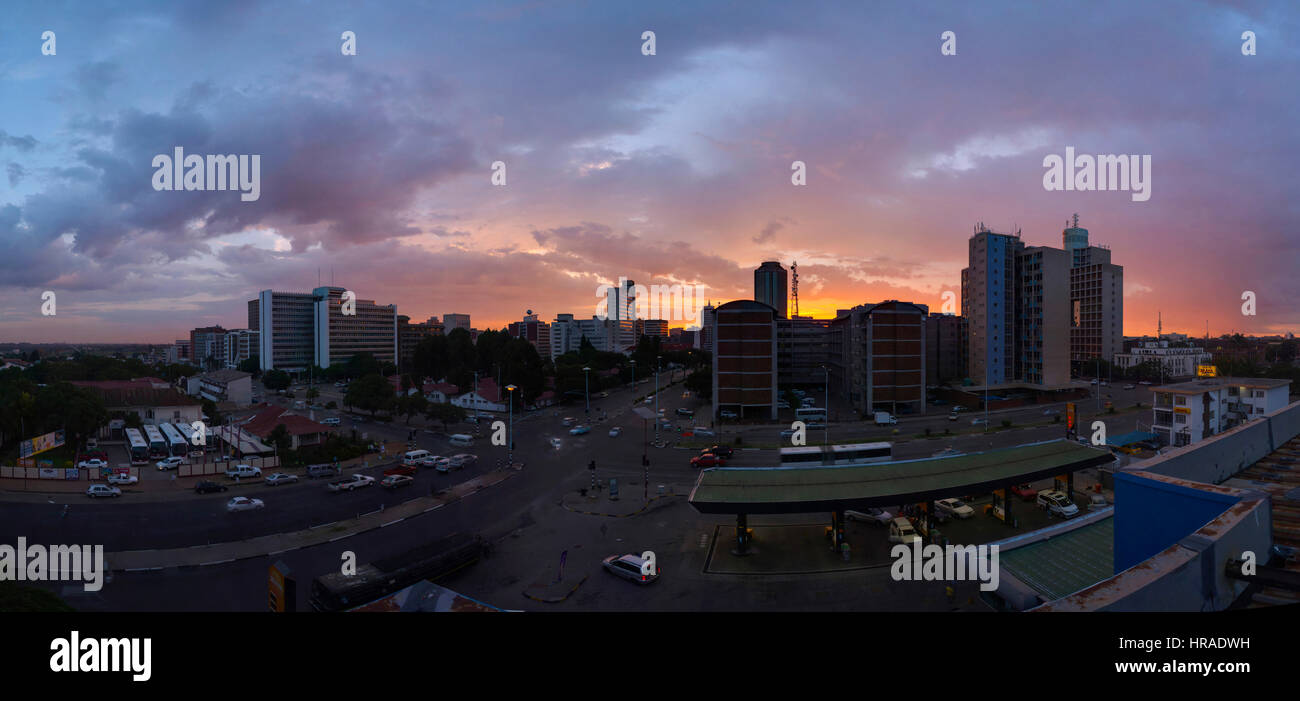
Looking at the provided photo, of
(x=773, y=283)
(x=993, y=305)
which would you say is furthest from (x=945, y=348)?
(x=773, y=283)

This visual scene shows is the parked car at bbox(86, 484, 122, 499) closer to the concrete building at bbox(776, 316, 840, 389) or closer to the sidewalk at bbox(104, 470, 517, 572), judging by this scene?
the sidewalk at bbox(104, 470, 517, 572)

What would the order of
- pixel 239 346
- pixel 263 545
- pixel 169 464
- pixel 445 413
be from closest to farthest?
pixel 263 545 → pixel 169 464 → pixel 445 413 → pixel 239 346

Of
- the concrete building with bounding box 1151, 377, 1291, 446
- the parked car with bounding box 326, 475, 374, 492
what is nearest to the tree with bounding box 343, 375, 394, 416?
the parked car with bounding box 326, 475, 374, 492

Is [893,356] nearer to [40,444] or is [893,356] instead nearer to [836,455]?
[836,455]

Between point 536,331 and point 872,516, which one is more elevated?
point 536,331

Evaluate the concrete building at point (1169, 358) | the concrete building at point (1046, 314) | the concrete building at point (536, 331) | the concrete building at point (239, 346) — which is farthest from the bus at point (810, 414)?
the concrete building at point (239, 346)

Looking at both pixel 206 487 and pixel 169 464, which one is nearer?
pixel 206 487

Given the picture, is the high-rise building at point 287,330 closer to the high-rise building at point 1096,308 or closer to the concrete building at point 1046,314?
the concrete building at point 1046,314
